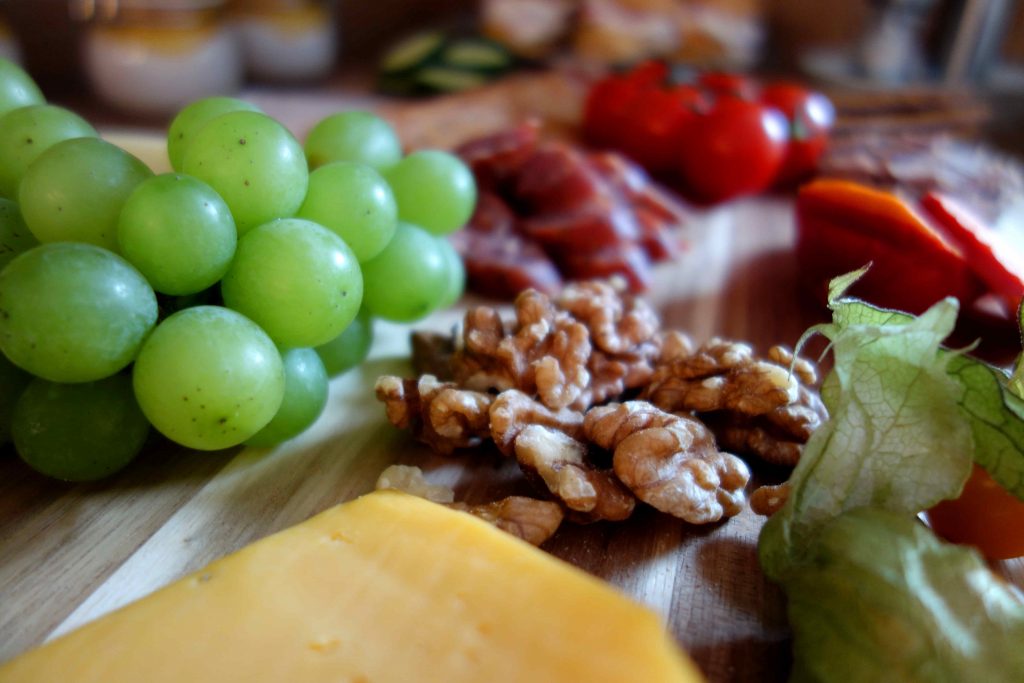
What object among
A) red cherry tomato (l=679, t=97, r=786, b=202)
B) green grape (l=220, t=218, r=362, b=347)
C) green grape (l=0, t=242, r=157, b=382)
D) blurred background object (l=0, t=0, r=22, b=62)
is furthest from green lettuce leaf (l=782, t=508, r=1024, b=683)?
blurred background object (l=0, t=0, r=22, b=62)

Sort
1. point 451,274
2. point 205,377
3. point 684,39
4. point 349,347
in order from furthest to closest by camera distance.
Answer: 1. point 684,39
2. point 451,274
3. point 349,347
4. point 205,377

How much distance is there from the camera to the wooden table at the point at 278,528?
1.93 feet

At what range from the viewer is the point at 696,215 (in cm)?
150

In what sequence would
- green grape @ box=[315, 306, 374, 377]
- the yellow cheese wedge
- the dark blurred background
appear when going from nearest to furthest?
the yellow cheese wedge, green grape @ box=[315, 306, 374, 377], the dark blurred background

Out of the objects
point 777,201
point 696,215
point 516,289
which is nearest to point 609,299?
point 516,289

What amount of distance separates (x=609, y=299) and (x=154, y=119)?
126 cm

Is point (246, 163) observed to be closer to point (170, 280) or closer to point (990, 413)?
point (170, 280)

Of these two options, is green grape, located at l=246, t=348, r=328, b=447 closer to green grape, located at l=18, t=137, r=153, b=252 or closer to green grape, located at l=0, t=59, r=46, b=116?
green grape, located at l=18, t=137, r=153, b=252

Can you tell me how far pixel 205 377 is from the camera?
1.99 ft

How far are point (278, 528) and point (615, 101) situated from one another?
1.27 m

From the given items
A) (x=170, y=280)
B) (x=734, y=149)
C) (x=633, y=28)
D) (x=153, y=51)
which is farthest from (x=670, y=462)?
(x=633, y=28)

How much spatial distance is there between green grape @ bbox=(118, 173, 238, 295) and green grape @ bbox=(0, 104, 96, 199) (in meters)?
0.18

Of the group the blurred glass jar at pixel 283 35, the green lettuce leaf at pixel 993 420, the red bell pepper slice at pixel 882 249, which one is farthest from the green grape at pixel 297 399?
the blurred glass jar at pixel 283 35

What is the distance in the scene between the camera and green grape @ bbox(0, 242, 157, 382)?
1.86 feet
